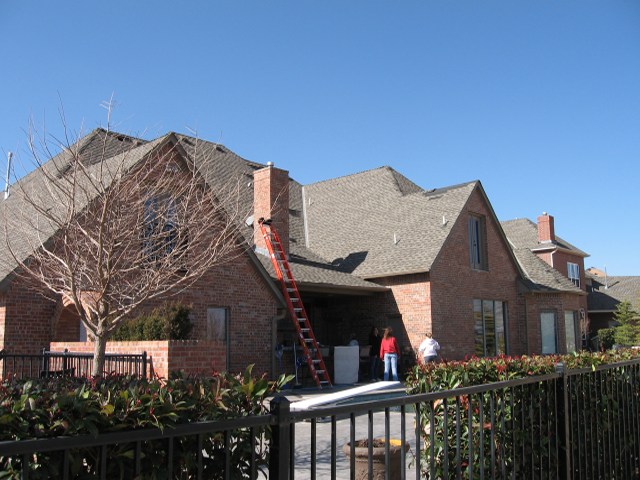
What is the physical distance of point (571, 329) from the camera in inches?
1093

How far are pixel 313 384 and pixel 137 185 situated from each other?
10376 mm

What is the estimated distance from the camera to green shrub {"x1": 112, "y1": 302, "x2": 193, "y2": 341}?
12.5m

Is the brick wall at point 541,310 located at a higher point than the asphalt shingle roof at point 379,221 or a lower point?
lower

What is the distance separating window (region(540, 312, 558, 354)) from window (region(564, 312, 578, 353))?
777 mm

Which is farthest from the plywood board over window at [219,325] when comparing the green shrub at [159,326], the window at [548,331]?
the window at [548,331]

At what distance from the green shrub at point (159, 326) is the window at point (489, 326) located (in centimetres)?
1345

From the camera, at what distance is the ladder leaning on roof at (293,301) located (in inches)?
690

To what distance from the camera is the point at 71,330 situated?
14211 mm

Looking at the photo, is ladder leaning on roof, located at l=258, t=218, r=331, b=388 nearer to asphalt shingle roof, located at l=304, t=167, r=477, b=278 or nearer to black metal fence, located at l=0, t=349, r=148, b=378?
asphalt shingle roof, located at l=304, t=167, r=477, b=278

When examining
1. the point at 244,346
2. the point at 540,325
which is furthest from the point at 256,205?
the point at 540,325

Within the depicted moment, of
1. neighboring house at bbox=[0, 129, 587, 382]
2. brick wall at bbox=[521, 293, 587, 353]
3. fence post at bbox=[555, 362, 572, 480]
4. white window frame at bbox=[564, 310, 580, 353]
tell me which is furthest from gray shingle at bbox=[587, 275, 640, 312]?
fence post at bbox=[555, 362, 572, 480]

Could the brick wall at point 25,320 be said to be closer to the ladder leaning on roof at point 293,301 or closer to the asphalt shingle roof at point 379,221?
the ladder leaning on roof at point 293,301

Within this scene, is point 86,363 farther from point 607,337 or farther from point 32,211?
point 607,337

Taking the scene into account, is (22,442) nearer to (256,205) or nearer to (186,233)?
(186,233)
